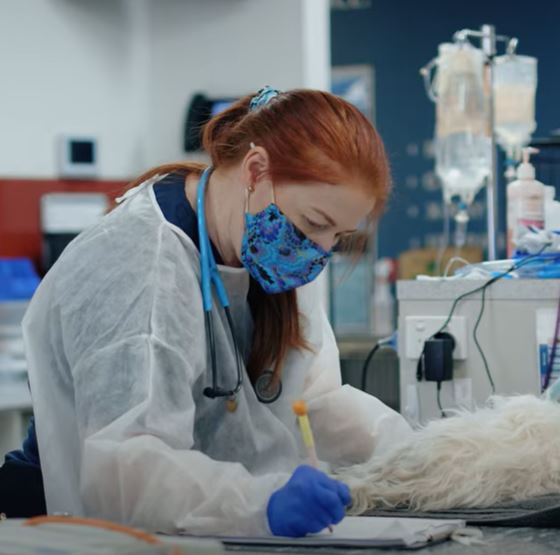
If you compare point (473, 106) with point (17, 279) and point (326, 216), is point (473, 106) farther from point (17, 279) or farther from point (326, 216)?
point (17, 279)

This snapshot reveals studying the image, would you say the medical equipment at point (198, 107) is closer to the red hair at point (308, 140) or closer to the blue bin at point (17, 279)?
the blue bin at point (17, 279)

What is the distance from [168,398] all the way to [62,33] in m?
4.06

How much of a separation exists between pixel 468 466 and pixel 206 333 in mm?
424

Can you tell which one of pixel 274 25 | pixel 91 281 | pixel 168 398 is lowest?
pixel 168 398

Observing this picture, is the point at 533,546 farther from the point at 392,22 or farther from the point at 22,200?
the point at 392,22

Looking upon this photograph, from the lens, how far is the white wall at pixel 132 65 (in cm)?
511

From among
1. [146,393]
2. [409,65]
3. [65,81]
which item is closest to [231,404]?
[146,393]

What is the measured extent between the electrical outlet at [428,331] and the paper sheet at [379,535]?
873 mm

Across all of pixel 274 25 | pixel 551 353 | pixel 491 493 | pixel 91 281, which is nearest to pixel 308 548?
pixel 491 493

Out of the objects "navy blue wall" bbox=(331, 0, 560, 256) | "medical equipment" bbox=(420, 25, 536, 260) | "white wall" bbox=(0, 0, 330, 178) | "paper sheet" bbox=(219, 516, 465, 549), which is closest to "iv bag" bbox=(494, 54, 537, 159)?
"medical equipment" bbox=(420, 25, 536, 260)

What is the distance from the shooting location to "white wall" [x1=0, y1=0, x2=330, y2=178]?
5.11 metres

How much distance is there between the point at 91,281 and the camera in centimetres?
161

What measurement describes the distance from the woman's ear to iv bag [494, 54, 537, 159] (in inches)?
69.0

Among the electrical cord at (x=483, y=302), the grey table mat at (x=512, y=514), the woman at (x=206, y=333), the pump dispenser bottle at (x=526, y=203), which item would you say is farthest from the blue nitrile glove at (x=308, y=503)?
the pump dispenser bottle at (x=526, y=203)
